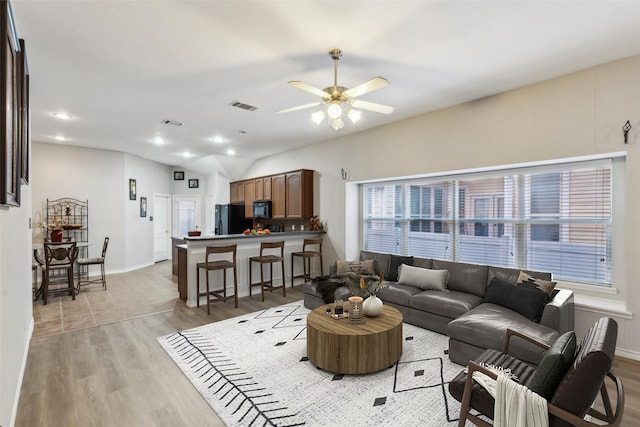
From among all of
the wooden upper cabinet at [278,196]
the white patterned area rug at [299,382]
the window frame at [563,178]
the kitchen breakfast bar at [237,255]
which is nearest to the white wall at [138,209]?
the kitchen breakfast bar at [237,255]

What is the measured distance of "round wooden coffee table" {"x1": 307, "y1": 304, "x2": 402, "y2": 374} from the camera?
265 centimetres

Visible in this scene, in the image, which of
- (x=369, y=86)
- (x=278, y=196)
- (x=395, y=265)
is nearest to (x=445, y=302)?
(x=395, y=265)

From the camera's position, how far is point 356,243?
6.02 m

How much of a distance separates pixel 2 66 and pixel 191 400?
2.42 meters

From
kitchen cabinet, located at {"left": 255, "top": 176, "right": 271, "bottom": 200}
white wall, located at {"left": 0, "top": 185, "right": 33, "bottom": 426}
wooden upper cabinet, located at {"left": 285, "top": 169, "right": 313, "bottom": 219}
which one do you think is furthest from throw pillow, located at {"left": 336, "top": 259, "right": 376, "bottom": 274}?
white wall, located at {"left": 0, "top": 185, "right": 33, "bottom": 426}

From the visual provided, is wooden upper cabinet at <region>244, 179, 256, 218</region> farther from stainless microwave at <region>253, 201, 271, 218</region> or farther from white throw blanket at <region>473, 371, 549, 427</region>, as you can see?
white throw blanket at <region>473, 371, 549, 427</region>

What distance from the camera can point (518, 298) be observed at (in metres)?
3.13

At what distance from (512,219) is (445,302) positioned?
162cm

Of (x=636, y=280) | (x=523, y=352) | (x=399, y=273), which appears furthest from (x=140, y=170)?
(x=636, y=280)

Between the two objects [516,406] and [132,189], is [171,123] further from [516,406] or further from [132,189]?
[516,406]

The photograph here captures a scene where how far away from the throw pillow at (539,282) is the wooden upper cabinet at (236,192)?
6.51 m

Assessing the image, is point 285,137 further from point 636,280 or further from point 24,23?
point 636,280

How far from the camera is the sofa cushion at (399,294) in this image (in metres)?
3.89

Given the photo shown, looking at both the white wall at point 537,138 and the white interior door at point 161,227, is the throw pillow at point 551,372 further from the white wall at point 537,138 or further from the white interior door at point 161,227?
the white interior door at point 161,227
